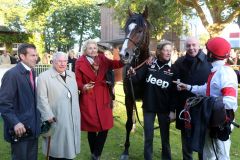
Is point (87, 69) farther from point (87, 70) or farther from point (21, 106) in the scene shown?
point (21, 106)

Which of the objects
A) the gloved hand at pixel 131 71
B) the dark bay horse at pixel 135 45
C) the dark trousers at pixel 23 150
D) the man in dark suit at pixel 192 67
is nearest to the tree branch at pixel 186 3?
the dark bay horse at pixel 135 45

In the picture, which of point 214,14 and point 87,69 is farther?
point 214,14

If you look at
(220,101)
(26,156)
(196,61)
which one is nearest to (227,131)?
(220,101)

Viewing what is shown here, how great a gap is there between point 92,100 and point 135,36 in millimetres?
1123

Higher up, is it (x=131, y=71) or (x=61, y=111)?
(x=131, y=71)

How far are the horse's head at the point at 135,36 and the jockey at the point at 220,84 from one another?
1.46 metres

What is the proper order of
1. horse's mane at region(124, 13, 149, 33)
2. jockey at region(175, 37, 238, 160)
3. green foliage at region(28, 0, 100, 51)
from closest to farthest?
1. jockey at region(175, 37, 238, 160)
2. horse's mane at region(124, 13, 149, 33)
3. green foliage at region(28, 0, 100, 51)

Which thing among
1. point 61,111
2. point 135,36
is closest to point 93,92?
point 61,111

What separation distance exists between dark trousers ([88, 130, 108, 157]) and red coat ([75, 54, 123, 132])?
191 mm

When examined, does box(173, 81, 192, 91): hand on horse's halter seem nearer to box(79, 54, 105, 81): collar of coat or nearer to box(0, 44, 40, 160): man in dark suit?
box(79, 54, 105, 81): collar of coat

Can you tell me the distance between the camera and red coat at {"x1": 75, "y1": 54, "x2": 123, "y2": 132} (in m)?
4.88

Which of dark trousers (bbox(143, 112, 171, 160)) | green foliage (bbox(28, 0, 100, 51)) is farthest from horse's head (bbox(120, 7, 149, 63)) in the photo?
green foliage (bbox(28, 0, 100, 51))

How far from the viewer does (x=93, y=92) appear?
4.90m

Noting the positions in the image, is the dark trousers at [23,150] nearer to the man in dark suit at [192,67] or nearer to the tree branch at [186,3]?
the man in dark suit at [192,67]
